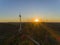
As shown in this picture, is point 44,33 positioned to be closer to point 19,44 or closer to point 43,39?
point 43,39

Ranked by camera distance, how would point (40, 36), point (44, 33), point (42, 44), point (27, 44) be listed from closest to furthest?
point (27, 44) < point (42, 44) < point (40, 36) < point (44, 33)

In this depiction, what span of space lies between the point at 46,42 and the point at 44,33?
2538mm

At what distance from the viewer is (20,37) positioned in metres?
13.7

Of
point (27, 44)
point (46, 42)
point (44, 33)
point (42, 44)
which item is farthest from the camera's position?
point (44, 33)

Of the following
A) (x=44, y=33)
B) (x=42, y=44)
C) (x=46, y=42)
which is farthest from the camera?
(x=44, y=33)

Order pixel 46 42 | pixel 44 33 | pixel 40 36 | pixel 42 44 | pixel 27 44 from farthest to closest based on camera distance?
pixel 44 33 < pixel 40 36 < pixel 46 42 < pixel 42 44 < pixel 27 44

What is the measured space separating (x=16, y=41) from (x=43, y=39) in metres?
4.29

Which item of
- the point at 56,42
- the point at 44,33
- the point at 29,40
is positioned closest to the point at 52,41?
the point at 56,42

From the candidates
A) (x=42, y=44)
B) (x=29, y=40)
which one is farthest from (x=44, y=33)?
(x=29, y=40)

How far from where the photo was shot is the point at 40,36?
700 inches

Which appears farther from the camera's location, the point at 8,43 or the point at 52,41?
the point at 52,41

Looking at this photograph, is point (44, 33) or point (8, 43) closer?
point (8, 43)

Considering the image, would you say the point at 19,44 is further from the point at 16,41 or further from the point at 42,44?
the point at 42,44

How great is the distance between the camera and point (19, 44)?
44.2ft
